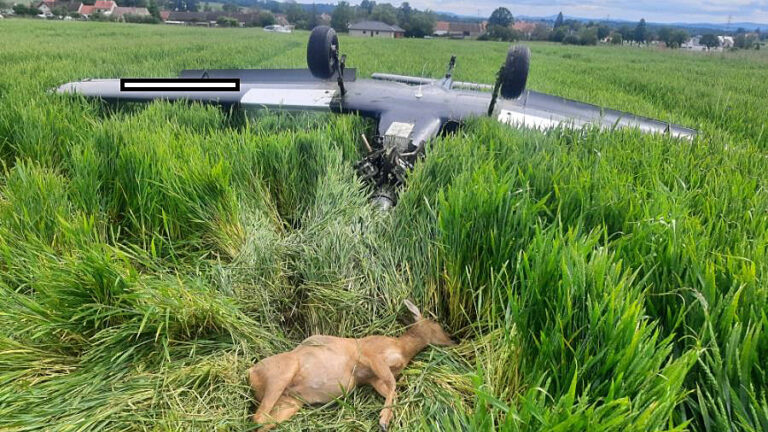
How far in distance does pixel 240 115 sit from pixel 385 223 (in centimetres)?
265

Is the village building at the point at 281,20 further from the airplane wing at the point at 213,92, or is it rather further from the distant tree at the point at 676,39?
the distant tree at the point at 676,39

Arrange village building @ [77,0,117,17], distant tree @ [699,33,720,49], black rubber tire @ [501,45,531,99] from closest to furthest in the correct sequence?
1. black rubber tire @ [501,45,531,99]
2. village building @ [77,0,117,17]
3. distant tree @ [699,33,720,49]

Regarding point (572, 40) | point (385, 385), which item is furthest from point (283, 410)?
A: point (572, 40)

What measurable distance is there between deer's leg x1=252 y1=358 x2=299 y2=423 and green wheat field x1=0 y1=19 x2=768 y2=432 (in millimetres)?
51

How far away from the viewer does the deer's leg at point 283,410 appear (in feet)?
3.52

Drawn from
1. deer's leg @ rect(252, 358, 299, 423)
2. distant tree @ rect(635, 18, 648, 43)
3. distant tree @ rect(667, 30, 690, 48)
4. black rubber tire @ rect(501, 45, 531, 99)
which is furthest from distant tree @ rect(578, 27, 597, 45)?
deer's leg @ rect(252, 358, 299, 423)

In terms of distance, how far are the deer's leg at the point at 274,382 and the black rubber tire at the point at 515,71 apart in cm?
293

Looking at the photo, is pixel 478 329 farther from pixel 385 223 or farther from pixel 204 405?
pixel 204 405

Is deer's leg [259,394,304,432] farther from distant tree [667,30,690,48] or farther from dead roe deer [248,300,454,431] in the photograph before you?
distant tree [667,30,690,48]

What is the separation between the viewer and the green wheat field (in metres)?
0.86

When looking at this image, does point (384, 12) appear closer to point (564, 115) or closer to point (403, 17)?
point (403, 17)

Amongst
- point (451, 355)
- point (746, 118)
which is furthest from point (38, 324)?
point (746, 118)

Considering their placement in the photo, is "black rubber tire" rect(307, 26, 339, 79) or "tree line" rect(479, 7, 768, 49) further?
"tree line" rect(479, 7, 768, 49)

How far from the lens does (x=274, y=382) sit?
3.69 feet
